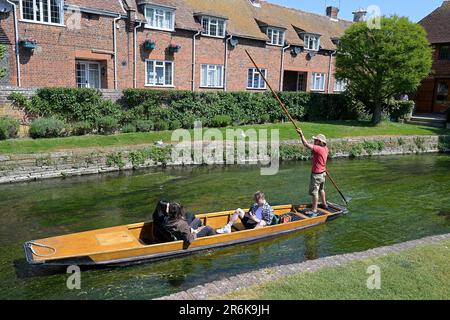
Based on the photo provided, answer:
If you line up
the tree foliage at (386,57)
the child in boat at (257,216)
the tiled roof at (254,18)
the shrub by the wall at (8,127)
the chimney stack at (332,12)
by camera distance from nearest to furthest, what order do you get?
the child in boat at (257,216)
the shrub by the wall at (8,127)
the tree foliage at (386,57)
the tiled roof at (254,18)
the chimney stack at (332,12)

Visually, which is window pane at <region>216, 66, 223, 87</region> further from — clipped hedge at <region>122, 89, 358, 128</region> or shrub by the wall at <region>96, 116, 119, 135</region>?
shrub by the wall at <region>96, 116, 119, 135</region>

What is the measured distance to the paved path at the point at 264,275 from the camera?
20.8 feet

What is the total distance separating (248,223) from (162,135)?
36.5 ft

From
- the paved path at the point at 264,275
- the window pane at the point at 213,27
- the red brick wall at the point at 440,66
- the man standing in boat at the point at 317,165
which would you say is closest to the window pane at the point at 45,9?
the window pane at the point at 213,27

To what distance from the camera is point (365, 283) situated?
6.74 m

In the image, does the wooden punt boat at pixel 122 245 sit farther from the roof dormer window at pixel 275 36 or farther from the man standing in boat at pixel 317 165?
the roof dormer window at pixel 275 36

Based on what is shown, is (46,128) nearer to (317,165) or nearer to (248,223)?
(248,223)

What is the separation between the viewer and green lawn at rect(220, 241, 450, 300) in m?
6.31

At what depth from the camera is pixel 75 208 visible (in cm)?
1248

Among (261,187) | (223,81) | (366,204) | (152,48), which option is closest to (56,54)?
(152,48)

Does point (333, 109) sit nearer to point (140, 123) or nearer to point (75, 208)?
point (140, 123)

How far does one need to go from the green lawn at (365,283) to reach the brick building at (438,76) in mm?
32518

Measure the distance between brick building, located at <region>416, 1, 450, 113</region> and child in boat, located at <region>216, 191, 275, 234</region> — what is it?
3088cm

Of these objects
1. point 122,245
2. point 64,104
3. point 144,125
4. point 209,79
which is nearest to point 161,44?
point 209,79
